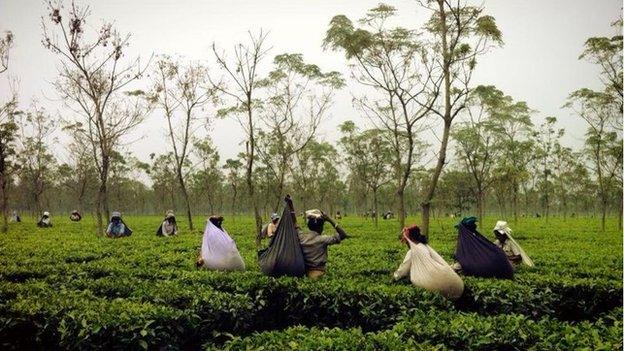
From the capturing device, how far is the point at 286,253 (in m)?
7.61

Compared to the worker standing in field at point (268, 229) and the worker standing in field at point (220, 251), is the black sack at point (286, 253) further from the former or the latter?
the worker standing in field at point (268, 229)

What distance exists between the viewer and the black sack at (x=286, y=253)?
760cm

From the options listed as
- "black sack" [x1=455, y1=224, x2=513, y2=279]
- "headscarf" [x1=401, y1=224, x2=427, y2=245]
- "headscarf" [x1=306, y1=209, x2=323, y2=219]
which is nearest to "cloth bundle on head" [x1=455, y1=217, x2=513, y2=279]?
→ "black sack" [x1=455, y1=224, x2=513, y2=279]

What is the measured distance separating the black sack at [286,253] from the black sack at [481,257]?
119 inches

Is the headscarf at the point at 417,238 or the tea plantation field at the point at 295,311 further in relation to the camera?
the headscarf at the point at 417,238

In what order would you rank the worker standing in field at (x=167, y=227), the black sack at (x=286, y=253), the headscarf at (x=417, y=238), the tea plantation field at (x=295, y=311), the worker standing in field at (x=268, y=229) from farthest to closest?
the worker standing in field at (x=167, y=227), the worker standing in field at (x=268, y=229), the black sack at (x=286, y=253), the headscarf at (x=417, y=238), the tea plantation field at (x=295, y=311)

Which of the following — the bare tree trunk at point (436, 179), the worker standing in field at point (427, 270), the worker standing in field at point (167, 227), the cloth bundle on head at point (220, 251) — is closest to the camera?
the worker standing in field at point (427, 270)

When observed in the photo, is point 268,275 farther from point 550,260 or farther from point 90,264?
point 550,260

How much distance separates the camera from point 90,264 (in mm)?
9625

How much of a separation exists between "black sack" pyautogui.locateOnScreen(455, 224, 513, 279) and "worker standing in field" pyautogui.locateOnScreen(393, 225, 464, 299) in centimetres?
132

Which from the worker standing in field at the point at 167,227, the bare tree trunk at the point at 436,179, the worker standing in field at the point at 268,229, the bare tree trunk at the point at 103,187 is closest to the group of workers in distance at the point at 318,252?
the worker standing in field at the point at 268,229

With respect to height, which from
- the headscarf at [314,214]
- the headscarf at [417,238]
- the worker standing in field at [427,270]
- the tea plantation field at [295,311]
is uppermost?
the headscarf at [314,214]

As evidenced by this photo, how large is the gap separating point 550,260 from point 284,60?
14.8 meters

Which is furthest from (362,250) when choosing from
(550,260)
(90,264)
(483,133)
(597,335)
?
(483,133)
